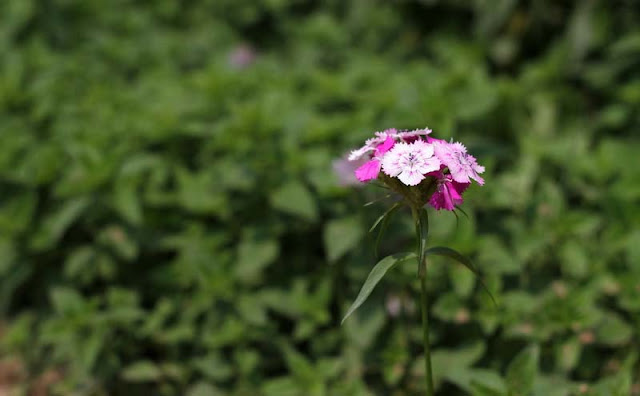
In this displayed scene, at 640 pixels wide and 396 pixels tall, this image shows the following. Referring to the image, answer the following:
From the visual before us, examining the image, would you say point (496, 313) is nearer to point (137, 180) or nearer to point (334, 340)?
point (334, 340)

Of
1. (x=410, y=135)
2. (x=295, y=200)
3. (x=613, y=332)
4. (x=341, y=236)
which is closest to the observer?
(x=410, y=135)

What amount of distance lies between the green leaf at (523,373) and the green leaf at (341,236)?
0.69 metres

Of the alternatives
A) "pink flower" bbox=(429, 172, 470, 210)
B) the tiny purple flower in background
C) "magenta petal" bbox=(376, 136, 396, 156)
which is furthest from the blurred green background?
"magenta petal" bbox=(376, 136, 396, 156)

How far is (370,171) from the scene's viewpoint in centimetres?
139

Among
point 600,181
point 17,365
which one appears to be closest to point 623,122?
point 600,181

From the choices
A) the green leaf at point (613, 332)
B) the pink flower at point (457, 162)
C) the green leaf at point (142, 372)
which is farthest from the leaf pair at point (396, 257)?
the green leaf at point (142, 372)

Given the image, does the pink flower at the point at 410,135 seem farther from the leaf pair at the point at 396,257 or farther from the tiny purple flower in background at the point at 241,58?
the tiny purple flower in background at the point at 241,58

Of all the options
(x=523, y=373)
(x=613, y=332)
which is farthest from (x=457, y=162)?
(x=613, y=332)

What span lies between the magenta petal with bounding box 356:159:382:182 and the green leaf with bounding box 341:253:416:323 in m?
0.18

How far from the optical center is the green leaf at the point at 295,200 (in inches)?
95.3

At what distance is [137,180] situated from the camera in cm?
273

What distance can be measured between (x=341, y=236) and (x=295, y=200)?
0.23 meters

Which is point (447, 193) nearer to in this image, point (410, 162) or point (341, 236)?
point (410, 162)

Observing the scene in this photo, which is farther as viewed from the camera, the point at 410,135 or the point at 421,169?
the point at 410,135
